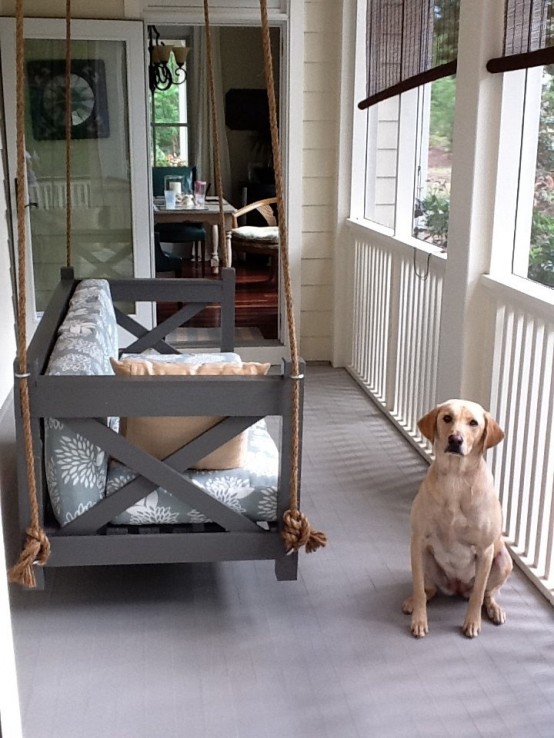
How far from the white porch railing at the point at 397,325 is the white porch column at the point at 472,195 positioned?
34cm

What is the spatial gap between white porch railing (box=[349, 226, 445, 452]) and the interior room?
0.8 inches

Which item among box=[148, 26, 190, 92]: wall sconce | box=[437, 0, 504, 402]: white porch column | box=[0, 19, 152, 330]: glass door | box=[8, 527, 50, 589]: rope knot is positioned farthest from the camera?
box=[148, 26, 190, 92]: wall sconce

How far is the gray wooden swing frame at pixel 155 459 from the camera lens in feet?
8.00

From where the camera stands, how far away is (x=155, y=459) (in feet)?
8.24

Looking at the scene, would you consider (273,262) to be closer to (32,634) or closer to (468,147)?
(468,147)

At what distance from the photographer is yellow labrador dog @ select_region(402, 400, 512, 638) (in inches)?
96.7

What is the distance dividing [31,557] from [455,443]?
128 centimetres

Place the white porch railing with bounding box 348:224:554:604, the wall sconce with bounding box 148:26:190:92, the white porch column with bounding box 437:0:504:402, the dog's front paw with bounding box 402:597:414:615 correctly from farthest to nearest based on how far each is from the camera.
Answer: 1. the wall sconce with bounding box 148:26:190:92
2. the white porch column with bounding box 437:0:504:402
3. the white porch railing with bounding box 348:224:554:604
4. the dog's front paw with bounding box 402:597:414:615

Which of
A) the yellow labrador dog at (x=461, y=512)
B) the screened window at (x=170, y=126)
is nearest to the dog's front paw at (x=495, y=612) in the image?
the yellow labrador dog at (x=461, y=512)

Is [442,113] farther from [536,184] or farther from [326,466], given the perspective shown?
[326,466]

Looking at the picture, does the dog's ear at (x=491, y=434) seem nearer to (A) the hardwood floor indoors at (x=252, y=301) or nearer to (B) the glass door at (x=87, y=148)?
(B) the glass door at (x=87, y=148)

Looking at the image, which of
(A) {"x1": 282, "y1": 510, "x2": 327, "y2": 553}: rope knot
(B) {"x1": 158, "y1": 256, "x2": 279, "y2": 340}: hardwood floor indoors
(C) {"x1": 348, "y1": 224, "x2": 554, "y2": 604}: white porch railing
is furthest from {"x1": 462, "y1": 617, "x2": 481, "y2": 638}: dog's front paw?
(B) {"x1": 158, "y1": 256, "x2": 279, "y2": 340}: hardwood floor indoors

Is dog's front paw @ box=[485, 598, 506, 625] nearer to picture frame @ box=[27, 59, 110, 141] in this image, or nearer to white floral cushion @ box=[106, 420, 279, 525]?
white floral cushion @ box=[106, 420, 279, 525]

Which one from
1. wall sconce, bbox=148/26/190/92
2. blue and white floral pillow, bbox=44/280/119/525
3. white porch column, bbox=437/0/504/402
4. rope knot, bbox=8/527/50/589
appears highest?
wall sconce, bbox=148/26/190/92
